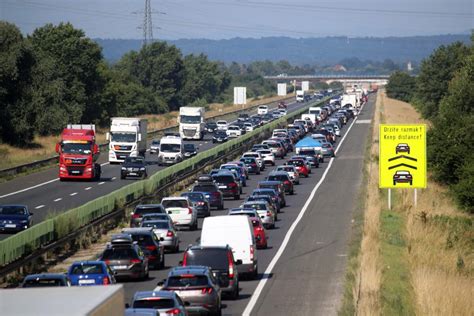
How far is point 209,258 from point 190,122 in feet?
242

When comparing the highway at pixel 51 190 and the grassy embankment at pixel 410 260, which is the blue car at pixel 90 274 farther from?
the highway at pixel 51 190

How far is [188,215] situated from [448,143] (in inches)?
1184

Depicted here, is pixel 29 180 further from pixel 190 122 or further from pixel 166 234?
pixel 190 122

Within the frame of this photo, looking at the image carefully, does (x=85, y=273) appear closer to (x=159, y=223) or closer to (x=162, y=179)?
(x=159, y=223)

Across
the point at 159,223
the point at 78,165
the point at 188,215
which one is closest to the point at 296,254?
the point at 159,223

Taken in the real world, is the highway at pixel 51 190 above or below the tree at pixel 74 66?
below

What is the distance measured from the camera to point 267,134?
102 meters

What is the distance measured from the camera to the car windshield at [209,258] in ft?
86.1

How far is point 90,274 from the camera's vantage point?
25469 mm

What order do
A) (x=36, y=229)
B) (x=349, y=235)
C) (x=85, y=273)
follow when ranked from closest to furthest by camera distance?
1. (x=85, y=273)
2. (x=36, y=229)
3. (x=349, y=235)

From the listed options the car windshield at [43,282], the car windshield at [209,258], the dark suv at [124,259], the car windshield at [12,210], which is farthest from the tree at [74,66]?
the car windshield at [43,282]

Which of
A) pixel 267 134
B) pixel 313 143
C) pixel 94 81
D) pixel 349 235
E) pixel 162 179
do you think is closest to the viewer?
pixel 349 235

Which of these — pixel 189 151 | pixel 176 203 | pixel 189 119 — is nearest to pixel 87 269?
pixel 176 203

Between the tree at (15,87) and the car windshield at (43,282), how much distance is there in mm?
61544
